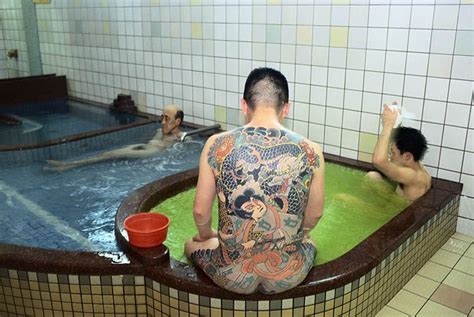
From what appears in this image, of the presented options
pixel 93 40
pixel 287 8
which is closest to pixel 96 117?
pixel 93 40

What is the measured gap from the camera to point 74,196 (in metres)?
3.80

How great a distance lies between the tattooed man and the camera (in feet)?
6.71

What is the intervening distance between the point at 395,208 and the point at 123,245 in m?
2.02

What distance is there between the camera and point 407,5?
11.7 feet

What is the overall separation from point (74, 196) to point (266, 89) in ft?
7.62

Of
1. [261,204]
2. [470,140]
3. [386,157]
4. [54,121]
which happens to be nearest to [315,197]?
[261,204]

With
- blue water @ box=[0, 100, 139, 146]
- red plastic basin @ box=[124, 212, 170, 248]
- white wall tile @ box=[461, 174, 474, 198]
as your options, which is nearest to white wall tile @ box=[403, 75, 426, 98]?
white wall tile @ box=[461, 174, 474, 198]

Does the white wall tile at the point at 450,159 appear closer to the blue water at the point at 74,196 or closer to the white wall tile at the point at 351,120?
the white wall tile at the point at 351,120

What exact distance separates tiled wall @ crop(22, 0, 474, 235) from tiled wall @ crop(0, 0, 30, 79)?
1223 mm

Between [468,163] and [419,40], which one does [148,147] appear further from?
[468,163]

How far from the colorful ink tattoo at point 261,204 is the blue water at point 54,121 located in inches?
135

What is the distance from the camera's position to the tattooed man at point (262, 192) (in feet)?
6.71

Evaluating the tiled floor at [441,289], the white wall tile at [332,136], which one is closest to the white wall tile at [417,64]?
Result: the white wall tile at [332,136]

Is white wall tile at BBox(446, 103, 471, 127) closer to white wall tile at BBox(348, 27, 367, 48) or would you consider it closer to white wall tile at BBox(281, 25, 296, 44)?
white wall tile at BBox(348, 27, 367, 48)
